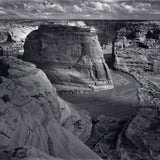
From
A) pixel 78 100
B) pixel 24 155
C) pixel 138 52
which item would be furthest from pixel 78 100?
pixel 138 52

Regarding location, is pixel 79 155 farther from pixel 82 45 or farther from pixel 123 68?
pixel 123 68

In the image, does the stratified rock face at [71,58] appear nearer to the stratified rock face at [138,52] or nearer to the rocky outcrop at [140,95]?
the rocky outcrop at [140,95]

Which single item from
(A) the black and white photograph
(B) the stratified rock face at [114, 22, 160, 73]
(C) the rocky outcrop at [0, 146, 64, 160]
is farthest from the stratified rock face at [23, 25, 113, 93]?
(C) the rocky outcrop at [0, 146, 64, 160]

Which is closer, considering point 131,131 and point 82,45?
point 131,131

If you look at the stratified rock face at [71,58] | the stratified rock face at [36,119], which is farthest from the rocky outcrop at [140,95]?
the stratified rock face at [71,58]

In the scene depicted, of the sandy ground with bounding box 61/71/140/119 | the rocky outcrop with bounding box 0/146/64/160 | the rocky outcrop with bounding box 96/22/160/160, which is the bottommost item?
the sandy ground with bounding box 61/71/140/119

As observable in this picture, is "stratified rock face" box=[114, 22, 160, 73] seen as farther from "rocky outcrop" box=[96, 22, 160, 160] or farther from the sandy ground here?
the sandy ground

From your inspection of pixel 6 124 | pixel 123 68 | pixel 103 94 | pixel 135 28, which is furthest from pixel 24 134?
pixel 135 28
